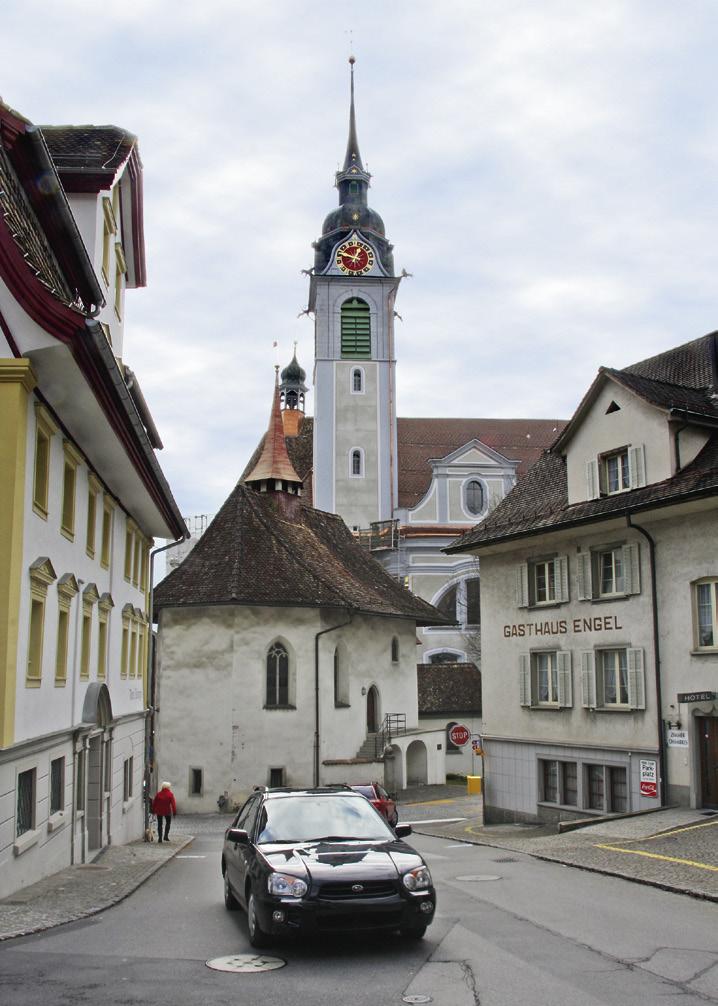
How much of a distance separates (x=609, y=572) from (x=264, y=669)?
49.6 feet

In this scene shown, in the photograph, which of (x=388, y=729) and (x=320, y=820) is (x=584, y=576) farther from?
(x=388, y=729)

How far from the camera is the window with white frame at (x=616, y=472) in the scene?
24.1 metres

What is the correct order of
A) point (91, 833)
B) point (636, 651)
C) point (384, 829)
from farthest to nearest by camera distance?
point (636, 651), point (91, 833), point (384, 829)

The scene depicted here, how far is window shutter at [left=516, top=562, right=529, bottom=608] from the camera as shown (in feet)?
90.9

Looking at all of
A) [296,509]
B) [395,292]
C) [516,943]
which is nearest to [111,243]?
[516,943]

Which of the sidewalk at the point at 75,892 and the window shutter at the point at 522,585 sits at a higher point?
the window shutter at the point at 522,585

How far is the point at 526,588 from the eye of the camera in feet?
91.0

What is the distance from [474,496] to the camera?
62281mm

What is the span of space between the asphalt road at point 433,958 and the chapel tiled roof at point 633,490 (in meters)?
10.6

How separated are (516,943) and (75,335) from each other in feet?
26.1

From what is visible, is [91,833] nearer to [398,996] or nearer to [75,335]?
[75,335]

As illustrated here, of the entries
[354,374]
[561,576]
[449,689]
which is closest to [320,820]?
[561,576]

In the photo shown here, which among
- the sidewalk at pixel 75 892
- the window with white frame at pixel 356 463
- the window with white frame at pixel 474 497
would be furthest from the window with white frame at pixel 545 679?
the window with white frame at pixel 356 463

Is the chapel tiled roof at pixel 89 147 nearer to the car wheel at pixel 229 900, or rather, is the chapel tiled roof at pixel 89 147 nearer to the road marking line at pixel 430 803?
the car wheel at pixel 229 900
